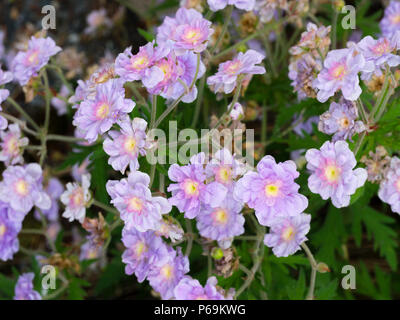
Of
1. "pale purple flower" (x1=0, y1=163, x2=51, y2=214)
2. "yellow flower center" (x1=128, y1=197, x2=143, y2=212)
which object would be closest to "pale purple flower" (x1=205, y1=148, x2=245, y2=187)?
"yellow flower center" (x1=128, y1=197, x2=143, y2=212)

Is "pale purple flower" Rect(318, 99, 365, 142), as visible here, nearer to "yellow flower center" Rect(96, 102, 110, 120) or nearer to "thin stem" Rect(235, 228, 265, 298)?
"thin stem" Rect(235, 228, 265, 298)

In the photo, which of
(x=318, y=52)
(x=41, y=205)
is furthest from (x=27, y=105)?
(x=318, y=52)

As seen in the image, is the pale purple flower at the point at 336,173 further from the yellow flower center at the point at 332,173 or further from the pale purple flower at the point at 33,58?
the pale purple flower at the point at 33,58

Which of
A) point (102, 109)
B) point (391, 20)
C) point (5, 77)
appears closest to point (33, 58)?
point (5, 77)

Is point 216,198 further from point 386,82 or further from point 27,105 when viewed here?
point 27,105

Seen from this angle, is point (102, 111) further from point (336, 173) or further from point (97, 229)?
point (336, 173)

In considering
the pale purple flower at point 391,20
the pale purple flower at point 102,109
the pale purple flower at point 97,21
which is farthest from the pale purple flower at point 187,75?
the pale purple flower at point 97,21
